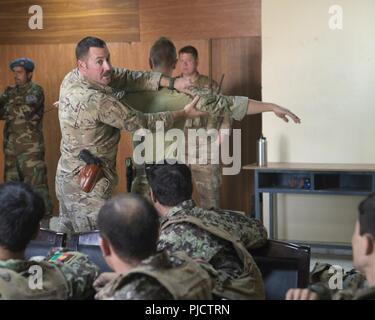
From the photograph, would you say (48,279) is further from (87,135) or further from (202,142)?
(202,142)

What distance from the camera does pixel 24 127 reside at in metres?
5.83

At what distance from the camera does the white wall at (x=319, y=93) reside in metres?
4.93

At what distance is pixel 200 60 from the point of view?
6008mm

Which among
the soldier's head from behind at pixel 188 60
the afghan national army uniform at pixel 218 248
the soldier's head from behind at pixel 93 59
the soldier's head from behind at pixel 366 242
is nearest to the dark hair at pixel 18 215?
the afghan national army uniform at pixel 218 248

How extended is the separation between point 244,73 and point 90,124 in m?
2.85

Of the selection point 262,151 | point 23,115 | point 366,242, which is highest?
point 23,115

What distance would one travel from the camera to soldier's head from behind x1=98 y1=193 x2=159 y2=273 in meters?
1.60

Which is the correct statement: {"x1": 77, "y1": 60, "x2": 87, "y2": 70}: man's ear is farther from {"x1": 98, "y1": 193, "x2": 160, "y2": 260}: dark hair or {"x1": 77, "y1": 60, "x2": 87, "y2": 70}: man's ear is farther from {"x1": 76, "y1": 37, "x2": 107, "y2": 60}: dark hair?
{"x1": 98, "y1": 193, "x2": 160, "y2": 260}: dark hair

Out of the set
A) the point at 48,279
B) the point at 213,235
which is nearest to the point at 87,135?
the point at 213,235

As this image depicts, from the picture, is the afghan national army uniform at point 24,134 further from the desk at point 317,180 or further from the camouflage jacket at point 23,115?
the desk at point 317,180

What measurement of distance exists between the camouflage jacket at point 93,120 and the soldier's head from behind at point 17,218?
1535 mm

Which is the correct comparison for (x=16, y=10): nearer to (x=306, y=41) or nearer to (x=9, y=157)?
(x=9, y=157)

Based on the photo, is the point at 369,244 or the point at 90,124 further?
the point at 90,124

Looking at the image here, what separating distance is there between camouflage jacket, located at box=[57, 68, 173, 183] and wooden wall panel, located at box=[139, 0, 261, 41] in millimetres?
2644
